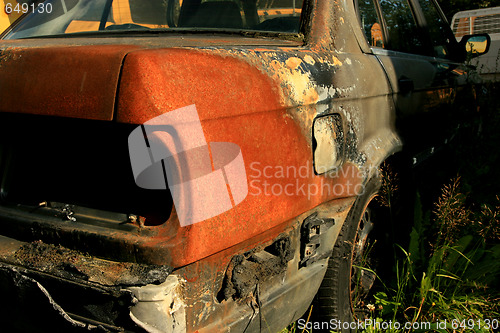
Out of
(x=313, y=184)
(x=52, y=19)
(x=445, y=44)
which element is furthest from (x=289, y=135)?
(x=445, y=44)

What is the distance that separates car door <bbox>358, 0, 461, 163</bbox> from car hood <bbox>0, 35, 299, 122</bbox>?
1321mm

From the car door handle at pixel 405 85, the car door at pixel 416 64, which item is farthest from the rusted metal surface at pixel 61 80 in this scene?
the car door handle at pixel 405 85

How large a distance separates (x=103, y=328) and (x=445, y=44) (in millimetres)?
3437

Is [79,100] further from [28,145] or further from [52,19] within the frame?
[52,19]

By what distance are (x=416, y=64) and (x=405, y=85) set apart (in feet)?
1.22

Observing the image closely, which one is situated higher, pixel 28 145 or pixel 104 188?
pixel 28 145

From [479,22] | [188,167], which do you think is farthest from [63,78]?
[479,22]

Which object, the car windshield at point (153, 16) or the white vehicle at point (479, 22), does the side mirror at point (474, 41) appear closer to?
the car windshield at point (153, 16)

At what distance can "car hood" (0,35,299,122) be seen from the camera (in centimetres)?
138

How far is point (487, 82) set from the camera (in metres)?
3.86

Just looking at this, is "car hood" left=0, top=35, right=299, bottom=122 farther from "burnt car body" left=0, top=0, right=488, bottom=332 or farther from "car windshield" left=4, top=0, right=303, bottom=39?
"car windshield" left=4, top=0, right=303, bottom=39

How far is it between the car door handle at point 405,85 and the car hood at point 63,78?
133 centimetres

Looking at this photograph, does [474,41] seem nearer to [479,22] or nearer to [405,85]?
[405,85]

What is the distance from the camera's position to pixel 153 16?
245 cm
